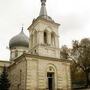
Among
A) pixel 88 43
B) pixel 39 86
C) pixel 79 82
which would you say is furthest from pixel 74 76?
pixel 39 86

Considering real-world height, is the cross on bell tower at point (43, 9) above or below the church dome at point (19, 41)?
above

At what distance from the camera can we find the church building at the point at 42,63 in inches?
1006

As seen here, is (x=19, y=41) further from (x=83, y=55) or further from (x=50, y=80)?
(x=50, y=80)

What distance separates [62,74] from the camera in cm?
2839

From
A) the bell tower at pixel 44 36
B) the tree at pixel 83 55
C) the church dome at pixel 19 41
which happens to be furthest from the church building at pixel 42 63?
the tree at pixel 83 55

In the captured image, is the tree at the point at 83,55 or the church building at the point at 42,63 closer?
the church building at the point at 42,63

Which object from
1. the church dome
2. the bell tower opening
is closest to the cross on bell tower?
the bell tower opening

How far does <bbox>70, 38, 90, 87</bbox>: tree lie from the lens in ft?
127

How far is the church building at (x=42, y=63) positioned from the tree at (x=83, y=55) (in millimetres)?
10511

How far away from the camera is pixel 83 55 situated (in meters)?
39.2

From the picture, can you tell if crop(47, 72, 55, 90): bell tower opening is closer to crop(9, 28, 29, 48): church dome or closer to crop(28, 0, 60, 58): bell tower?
crop(28, 0, 60, 58): bell tower

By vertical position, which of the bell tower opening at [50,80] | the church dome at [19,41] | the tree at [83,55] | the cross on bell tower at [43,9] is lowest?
the bell tower opening at [50,80]

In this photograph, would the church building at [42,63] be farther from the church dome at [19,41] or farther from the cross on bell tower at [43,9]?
the church dome at [19,41]

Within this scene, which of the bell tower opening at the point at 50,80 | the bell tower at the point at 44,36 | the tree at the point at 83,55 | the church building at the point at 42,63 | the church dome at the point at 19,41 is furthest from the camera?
the church dome at the point at 19,41
